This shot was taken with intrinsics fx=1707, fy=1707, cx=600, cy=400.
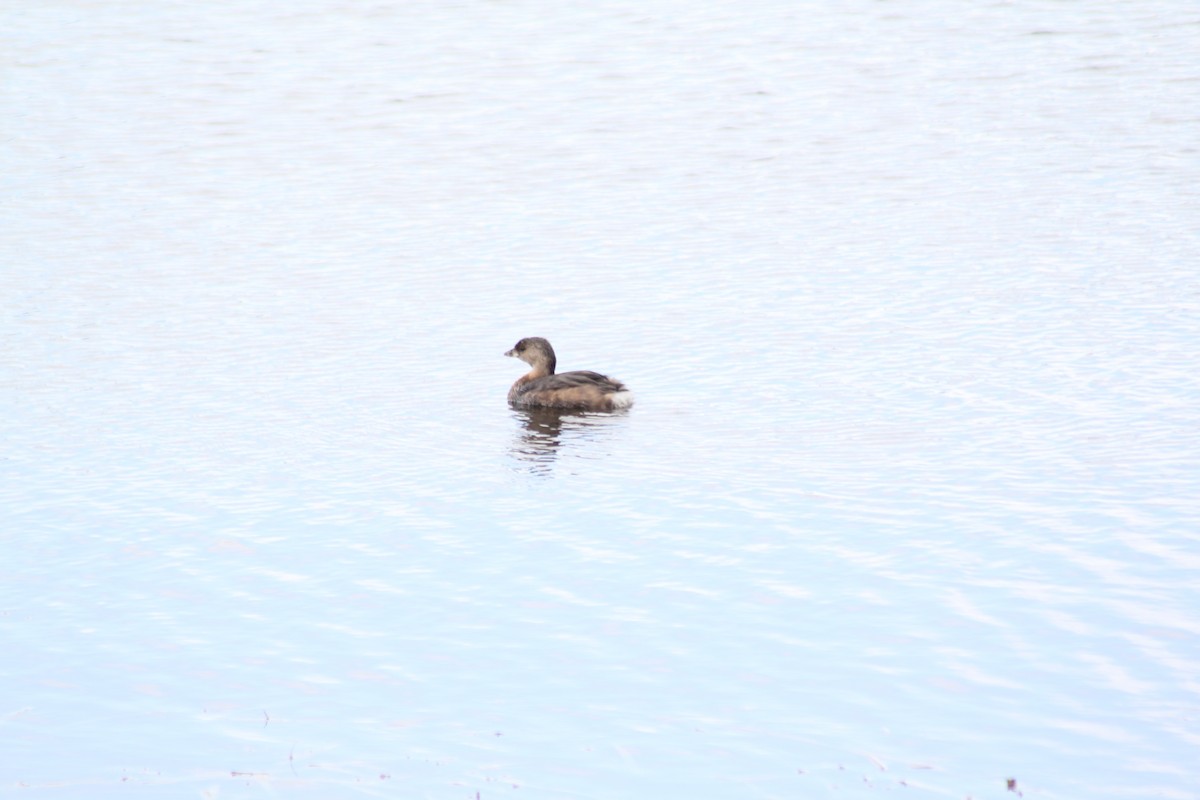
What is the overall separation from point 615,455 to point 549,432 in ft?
4.87

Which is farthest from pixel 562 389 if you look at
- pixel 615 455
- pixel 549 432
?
pixel 615 455

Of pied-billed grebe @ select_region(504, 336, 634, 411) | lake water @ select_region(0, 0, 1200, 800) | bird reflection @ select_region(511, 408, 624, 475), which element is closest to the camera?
lake water @ select_region(0, 0, 1200, 800)

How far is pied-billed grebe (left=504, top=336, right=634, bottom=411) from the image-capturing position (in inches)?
645

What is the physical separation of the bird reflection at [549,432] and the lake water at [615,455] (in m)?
0.12

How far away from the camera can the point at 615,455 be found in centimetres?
1467

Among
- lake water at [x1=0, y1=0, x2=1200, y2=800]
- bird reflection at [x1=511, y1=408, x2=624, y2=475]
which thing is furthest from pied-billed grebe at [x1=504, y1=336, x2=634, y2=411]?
lake water at [x1=0, y1=0, x2=1200, y2=800]

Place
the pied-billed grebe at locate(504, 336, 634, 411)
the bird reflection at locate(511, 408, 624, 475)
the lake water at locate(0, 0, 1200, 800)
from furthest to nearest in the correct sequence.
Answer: the pied-billed grebe at locate(504, 336, 634, 411)
the bird reflection at locate(511, 408, 624, 475)
the lake water at locate(0, 0, 1200, 800)

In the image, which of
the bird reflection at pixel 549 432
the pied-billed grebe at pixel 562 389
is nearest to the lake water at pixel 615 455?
the bird reflection at pixel 549 432

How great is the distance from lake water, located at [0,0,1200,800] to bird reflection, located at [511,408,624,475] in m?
0.12

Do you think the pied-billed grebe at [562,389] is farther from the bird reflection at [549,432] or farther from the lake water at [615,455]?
the lake water at [615,455]

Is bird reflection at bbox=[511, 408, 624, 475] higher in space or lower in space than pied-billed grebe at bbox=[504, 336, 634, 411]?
lower

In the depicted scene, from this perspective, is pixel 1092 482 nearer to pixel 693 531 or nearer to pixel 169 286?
pixel 693 531

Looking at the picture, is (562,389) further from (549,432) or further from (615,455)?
(615,455)

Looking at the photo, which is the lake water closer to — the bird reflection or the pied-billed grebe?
the bird reflection
